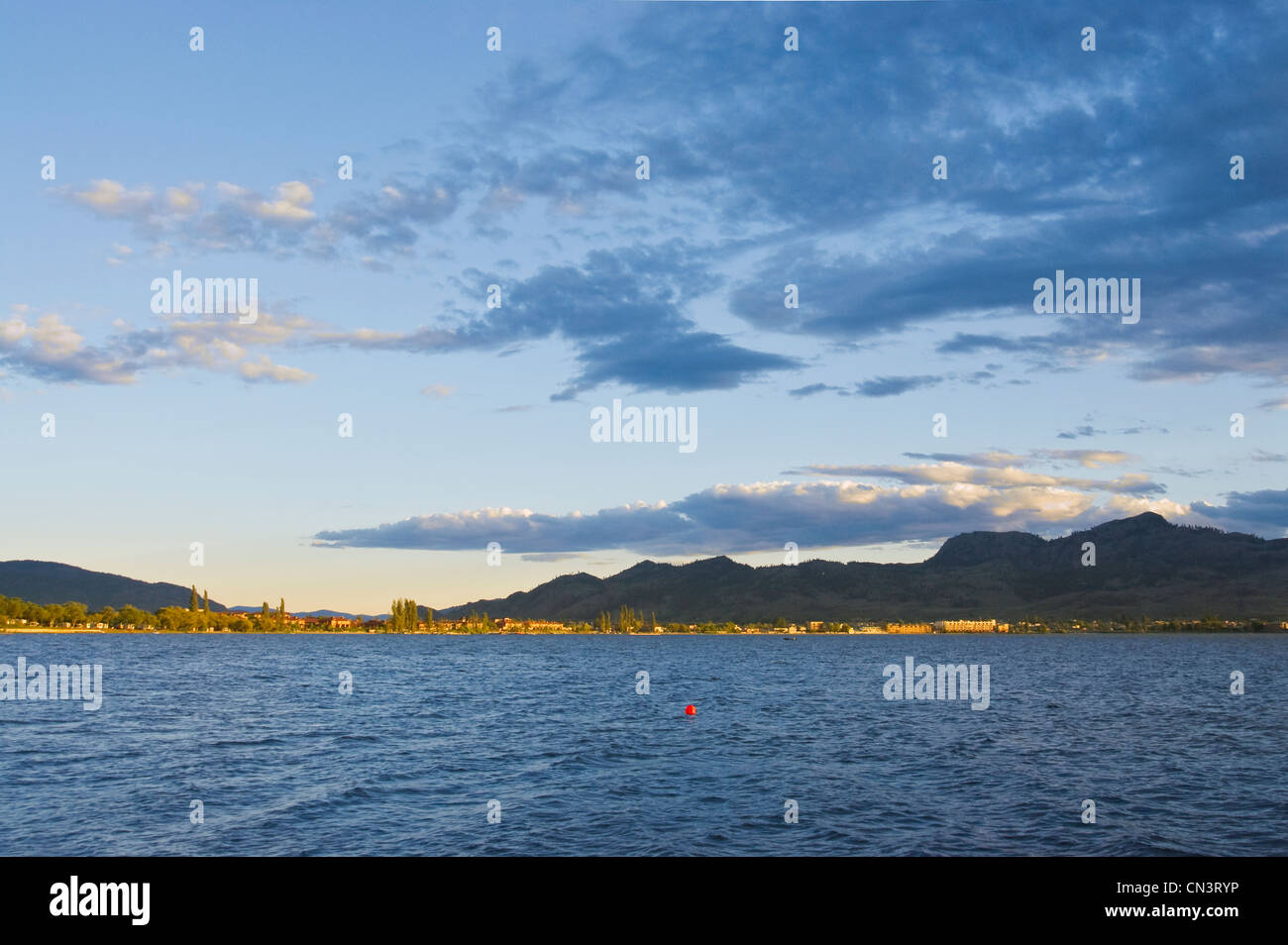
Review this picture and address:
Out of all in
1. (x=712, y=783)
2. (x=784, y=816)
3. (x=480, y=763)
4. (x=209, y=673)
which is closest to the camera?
(x=784, y=816)

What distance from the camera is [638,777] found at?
52.6m

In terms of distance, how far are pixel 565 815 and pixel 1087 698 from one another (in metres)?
94.2

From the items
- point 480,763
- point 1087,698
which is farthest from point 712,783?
point 1087,698

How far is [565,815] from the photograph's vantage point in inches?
1641

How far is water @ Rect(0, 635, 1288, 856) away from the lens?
Result: 122 feet

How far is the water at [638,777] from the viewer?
37188 mm

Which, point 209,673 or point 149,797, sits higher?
point 149,797

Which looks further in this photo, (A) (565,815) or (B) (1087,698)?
(B) (1087,698)
